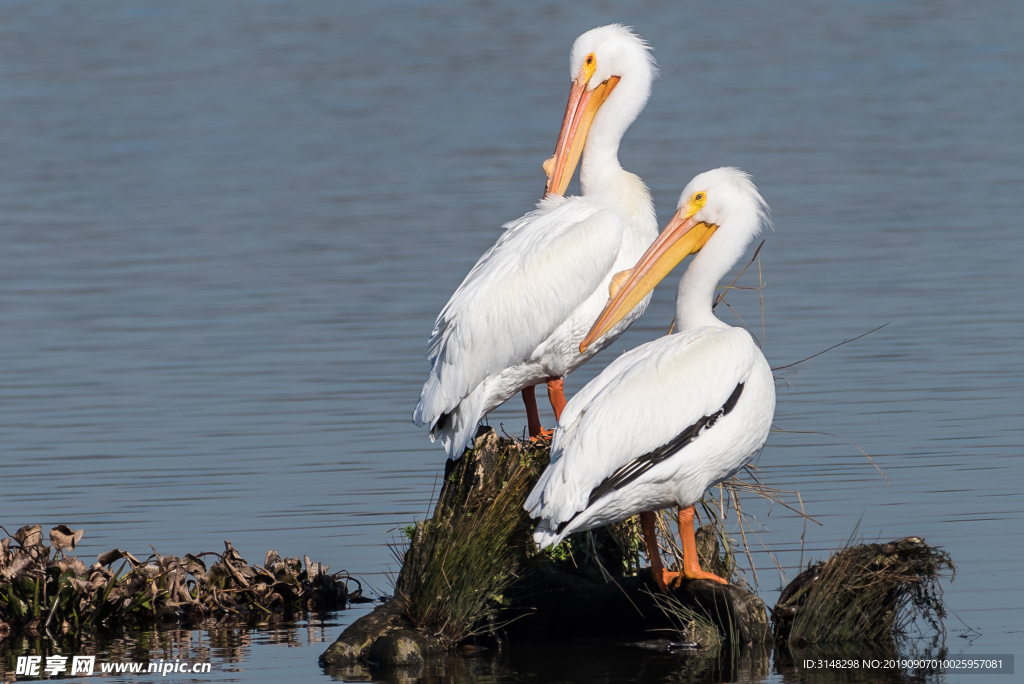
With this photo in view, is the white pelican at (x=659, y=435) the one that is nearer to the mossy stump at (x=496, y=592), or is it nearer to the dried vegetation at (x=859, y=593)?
the mossy stump at (x=496, y=592)

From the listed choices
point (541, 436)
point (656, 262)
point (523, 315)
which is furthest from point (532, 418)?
point (656, 262)

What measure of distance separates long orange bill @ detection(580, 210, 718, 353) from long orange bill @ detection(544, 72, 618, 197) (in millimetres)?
1193

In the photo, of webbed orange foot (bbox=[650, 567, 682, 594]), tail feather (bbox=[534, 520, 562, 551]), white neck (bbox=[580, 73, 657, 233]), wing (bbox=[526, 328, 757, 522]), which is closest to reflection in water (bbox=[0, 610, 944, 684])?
webbed orange foot (bbox=[650, 567, 682, 594])

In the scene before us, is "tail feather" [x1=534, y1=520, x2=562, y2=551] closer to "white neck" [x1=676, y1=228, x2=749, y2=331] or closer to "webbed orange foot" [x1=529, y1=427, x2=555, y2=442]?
"webbed orange foot" [x1=529, y1=427, x2=555, y2=442]

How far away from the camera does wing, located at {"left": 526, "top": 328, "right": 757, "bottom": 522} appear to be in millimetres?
6520

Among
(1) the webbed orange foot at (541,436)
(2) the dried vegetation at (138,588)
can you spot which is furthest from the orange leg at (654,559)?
(2) the dried vegetation at (138,588)

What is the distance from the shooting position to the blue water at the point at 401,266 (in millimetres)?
9094

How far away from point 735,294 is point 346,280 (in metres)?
3.76

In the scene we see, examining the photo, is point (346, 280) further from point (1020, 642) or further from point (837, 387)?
point (1020, 642)

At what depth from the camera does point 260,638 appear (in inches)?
289

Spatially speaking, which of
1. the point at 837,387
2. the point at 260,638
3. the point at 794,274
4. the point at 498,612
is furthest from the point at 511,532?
the point at 794,274

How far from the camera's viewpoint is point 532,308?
7.60 metres

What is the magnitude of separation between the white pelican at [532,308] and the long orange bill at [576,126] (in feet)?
1.61

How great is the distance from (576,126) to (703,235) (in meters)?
1.41
